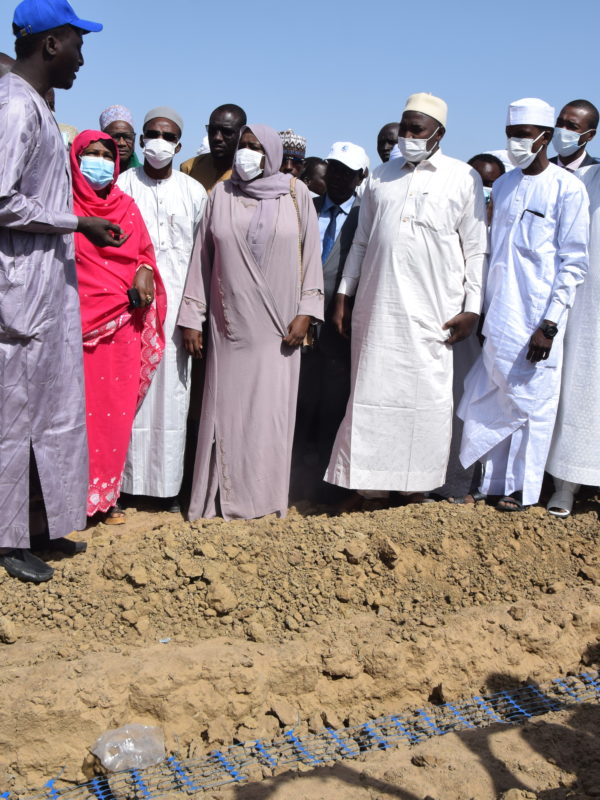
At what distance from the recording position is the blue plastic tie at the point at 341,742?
348 cm

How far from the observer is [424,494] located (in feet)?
17.5

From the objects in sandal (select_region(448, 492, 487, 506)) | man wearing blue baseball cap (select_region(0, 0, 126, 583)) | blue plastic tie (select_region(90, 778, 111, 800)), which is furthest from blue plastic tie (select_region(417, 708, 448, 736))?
man wearing blue baseball cap (select_region(0, 0, 126, 583))

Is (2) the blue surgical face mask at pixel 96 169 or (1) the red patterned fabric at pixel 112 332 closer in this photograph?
(2) the blue surgical face mask at pixel 96 169

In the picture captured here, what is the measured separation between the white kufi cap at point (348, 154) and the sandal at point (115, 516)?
8.12 feet

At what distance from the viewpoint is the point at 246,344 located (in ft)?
15.9

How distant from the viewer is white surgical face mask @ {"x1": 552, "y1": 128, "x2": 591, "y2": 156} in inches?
209

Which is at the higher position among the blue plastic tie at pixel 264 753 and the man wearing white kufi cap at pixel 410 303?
the man wearing white kufi cap at pixel 410 303

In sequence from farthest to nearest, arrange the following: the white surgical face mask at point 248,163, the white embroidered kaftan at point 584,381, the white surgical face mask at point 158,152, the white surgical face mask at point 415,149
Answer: the white embroidered kaftan at point 584,381
the white surgical face mask at point 158,152
the white surgical face mask at point 415,149
the white surgical face mask at point 248,163

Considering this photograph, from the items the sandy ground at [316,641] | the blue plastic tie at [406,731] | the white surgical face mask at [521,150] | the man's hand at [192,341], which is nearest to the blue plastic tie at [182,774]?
the sandy ground at [316,641]

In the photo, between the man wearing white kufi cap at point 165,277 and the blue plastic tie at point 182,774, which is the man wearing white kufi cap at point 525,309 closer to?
the man wearing white kufi cap at point 165,277

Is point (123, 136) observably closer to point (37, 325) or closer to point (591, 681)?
point (37, 325)

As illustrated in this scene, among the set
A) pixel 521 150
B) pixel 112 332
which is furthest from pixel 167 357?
pixel 521 150

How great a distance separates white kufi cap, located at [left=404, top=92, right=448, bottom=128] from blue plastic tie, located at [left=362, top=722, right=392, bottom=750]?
315cm

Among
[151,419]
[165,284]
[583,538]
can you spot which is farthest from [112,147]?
A: [583,538]
